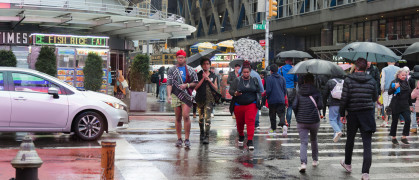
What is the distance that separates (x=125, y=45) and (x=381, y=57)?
2692 centimetres

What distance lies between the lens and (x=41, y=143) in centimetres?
1127

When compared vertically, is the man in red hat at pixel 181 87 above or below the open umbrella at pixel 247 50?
below

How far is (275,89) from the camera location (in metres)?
13.7

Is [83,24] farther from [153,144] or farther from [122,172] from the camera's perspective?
[122,172]

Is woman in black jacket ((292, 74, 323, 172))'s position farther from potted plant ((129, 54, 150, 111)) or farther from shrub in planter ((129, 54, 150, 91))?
shrub in planter ((129, 54, 150, 91))

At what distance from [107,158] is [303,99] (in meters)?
3.97

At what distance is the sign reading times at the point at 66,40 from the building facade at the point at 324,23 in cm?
2181

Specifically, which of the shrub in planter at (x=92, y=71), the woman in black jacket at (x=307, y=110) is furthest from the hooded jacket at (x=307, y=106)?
the shrub in planter at (x=92, y=71)

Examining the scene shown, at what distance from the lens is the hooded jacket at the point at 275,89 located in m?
13.7

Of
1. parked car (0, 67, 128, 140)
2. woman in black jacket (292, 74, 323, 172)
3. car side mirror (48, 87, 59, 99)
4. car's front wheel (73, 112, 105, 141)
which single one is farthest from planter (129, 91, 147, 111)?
woman in black jacket (292, 74, 323, 172)

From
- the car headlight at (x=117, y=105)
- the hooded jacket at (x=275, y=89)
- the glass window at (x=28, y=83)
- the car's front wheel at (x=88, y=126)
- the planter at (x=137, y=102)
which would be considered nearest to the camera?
the glass window at (x=28, y=83)

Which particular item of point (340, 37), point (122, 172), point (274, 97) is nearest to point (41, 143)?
point (122, 172)

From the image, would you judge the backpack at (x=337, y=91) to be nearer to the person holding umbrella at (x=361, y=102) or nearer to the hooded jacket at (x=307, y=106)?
the hooded jacket at (x=307, y=106)

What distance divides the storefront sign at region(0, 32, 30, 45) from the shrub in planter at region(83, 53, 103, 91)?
9.48 m
